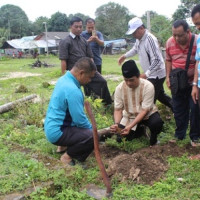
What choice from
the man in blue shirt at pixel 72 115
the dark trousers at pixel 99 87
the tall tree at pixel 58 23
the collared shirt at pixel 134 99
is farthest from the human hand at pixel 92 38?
the tall tree at pixel 58 23

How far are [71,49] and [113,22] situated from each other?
46.4 metres

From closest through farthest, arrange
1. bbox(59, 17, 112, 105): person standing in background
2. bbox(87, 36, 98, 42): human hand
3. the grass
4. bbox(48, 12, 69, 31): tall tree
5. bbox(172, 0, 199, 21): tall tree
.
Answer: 1. the grass
2. bbox(59, 17, 112, 105): person standing in background
3. bbox(87, 36, 98, 42): human hand
4. bbox(172, 0, 199, 21): tall tree
5. bbox(48, 12, 69, 31): tall tree

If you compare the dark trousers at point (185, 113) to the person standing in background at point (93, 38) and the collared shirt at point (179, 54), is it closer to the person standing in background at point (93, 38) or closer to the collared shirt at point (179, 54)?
the collared shirt at point (179, 54)

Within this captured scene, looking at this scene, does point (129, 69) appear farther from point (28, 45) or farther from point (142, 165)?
point (28, 45)

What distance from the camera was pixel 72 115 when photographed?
12.2 ft

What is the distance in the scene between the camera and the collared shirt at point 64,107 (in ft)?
11.9

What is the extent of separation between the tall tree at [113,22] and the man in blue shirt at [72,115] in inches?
1844

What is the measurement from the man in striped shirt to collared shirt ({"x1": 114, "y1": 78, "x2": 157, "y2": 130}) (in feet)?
1.45

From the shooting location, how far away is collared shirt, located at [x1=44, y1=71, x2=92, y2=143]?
3.64 metres

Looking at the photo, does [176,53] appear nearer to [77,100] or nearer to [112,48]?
[77,100]

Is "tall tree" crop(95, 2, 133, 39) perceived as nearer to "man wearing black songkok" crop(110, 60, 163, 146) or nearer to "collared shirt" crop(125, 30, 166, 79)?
"collared shirt" crop(125, 30, 166, 79)

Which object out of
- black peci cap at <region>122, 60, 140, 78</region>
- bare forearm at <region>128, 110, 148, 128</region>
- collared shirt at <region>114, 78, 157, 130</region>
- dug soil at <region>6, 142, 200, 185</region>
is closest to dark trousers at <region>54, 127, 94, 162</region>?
dug soil at <region>6, 142, 200, 185</region>

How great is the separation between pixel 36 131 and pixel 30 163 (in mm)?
1688

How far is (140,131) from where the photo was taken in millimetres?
4781
